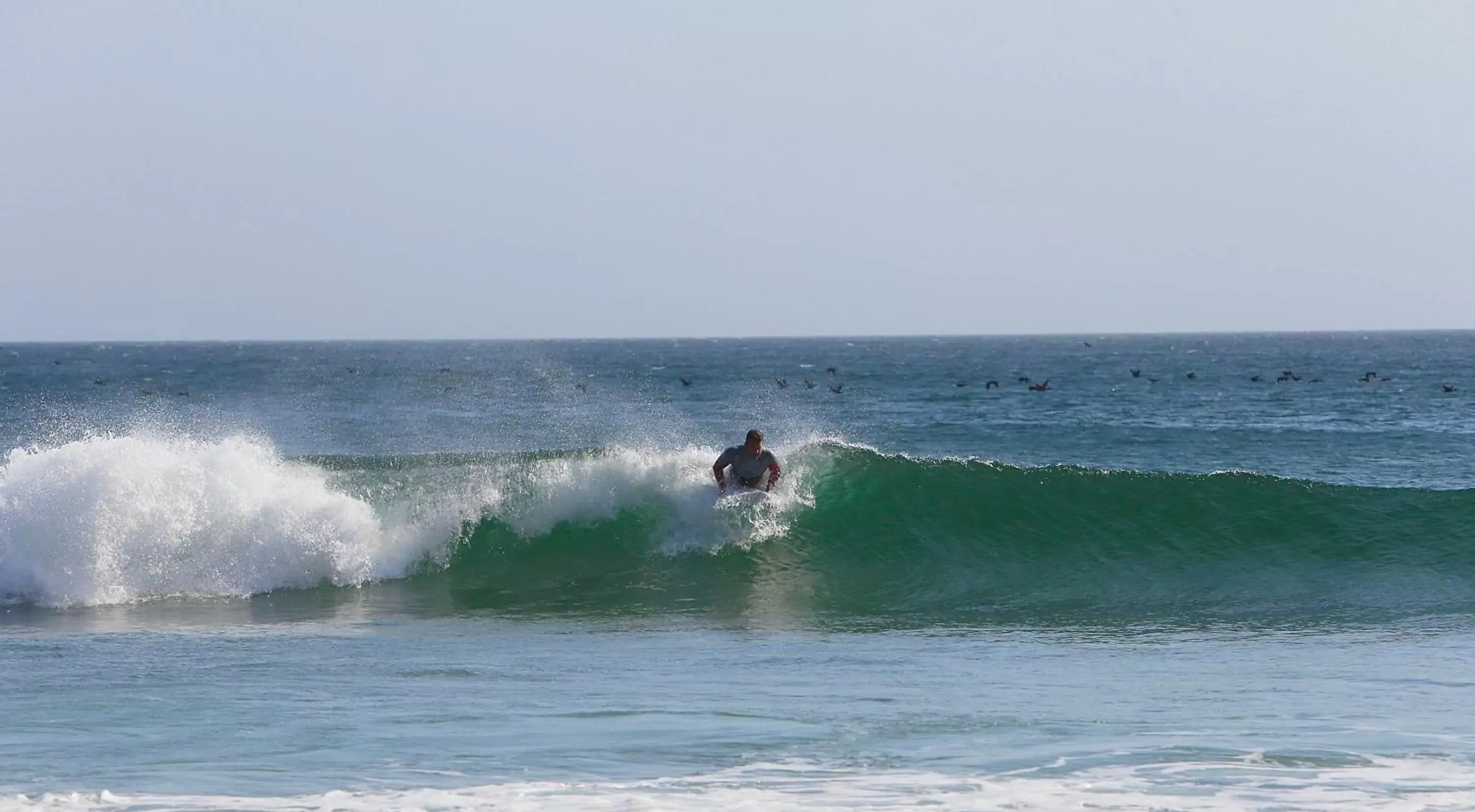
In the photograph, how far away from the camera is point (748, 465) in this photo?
1590 cm

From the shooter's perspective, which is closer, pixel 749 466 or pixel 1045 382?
pixel 749 466

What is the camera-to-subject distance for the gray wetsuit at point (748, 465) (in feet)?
52.1

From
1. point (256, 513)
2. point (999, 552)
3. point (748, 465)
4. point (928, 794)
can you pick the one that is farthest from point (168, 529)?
point (928, 794)

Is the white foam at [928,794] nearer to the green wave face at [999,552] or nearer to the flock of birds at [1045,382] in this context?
the green wave face at [999,552]

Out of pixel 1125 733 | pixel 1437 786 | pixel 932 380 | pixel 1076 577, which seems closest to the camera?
pixel 1437 786

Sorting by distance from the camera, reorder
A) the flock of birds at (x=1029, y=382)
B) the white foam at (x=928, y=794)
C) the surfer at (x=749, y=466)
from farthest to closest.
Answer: the flock of birds at (x=1029, y=382) < the surfer at (x=749, y=466) < the white foam at (x=928, y=794)

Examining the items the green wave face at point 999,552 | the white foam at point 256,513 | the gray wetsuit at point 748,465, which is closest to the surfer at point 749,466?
the gray wetsuit at point 748,465

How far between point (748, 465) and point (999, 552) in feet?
9.01

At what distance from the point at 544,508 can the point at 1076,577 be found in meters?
5.56

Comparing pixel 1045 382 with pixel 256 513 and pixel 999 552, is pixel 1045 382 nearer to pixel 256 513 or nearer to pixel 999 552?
pixel 999 552

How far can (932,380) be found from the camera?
72.2m

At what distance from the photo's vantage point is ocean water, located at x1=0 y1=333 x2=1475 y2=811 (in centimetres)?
735

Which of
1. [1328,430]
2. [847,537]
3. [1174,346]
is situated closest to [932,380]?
[1328,430]

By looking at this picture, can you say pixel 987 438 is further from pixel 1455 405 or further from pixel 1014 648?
pixel 1014 648
